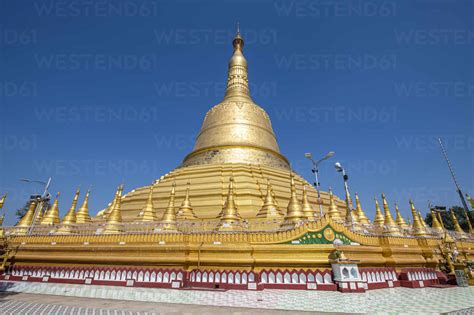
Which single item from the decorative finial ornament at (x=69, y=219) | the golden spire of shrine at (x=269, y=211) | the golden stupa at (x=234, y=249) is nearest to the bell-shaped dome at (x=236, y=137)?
the golden stupa at (x=234, y=249)

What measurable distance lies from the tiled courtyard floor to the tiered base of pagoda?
1.00 ft

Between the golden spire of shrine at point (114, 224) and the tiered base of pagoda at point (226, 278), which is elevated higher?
the golden spire of shrine at point (114, 224)

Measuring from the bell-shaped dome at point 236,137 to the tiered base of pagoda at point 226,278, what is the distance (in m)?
12.1

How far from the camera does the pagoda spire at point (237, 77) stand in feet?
92.8

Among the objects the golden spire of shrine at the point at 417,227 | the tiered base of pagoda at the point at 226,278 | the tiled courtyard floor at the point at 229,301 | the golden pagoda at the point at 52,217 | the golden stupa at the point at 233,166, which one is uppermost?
the golden stupa at the point at 233,166

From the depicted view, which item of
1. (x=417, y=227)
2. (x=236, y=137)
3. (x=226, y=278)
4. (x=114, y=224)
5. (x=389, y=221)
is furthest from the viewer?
(x=236, y=137)

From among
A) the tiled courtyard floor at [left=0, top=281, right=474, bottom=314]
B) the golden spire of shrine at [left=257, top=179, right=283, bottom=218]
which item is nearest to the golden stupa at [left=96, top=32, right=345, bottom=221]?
the golden spire of shrine at [left=257, top=179, right=283, bottom=218]

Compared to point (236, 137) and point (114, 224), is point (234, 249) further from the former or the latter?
point (236, 137)

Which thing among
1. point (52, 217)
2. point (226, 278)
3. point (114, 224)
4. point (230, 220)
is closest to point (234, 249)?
point (226, 278)

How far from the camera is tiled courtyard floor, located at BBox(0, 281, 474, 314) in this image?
6922 mm

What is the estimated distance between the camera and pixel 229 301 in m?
7.72

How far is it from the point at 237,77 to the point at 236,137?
9867 mm

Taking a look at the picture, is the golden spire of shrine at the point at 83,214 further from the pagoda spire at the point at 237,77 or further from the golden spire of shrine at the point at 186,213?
the pagoda spire at the point at 237,77

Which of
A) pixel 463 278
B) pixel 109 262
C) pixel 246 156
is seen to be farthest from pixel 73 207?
pixel 463 278
